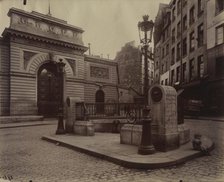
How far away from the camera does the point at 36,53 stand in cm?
2323

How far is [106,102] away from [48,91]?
6.12 metres

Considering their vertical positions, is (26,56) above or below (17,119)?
above

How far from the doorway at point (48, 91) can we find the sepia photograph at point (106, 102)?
4.1 inches

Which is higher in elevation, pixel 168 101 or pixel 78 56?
pixel 78 56

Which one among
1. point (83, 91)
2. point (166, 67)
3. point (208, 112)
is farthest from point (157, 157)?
point (166, 67)

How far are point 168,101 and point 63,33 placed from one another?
21050 millimetres

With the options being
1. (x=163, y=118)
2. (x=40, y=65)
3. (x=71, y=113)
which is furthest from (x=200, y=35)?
(x=163, y=118)

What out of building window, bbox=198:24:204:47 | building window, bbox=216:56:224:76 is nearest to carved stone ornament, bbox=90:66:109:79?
building window, bbox=198:24:204:47

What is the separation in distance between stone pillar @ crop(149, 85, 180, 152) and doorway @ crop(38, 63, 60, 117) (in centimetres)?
1888

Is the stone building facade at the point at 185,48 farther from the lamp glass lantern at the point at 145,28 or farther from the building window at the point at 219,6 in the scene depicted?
the lamp glass lantern at the point at 145,28

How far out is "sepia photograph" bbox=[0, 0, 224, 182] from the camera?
550 centimetres

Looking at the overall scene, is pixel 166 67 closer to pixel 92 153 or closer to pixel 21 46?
pixel 21 46

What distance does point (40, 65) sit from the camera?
23.4 m

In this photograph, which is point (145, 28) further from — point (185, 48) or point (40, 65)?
point (185, 48)
